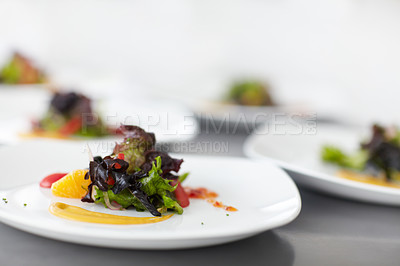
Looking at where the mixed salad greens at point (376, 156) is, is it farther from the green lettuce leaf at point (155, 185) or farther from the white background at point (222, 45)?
the white background at point (222, 45)

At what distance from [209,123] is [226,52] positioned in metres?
4.22

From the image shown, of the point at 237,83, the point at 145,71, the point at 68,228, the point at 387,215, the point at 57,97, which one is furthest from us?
the point at 145,71

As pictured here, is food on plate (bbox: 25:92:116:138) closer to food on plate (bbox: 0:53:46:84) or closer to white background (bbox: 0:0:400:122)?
food on plate (bbox: 0:53:46:84)

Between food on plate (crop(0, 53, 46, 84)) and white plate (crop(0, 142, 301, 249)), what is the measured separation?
3387mm

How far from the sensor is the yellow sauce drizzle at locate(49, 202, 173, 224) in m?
1.73

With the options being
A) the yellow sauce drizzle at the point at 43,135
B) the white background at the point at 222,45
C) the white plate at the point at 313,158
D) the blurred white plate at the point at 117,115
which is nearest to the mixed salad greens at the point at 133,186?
the white plate at the point at 313,158

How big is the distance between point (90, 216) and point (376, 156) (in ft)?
6.90

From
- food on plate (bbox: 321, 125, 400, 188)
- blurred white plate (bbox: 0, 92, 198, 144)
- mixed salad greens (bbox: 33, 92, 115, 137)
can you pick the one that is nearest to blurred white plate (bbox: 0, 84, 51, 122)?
blurred white plate (bbox: 0, 92, 198, 144)

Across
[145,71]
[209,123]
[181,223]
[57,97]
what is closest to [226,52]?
[145,71]

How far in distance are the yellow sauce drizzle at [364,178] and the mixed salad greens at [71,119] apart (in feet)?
6.29

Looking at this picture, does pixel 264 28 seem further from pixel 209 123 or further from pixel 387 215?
pixel 387 215

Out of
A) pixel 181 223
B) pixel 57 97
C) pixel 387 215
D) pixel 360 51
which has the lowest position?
pixel 387 215

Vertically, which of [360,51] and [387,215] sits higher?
[360,51]

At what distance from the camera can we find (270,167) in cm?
239
